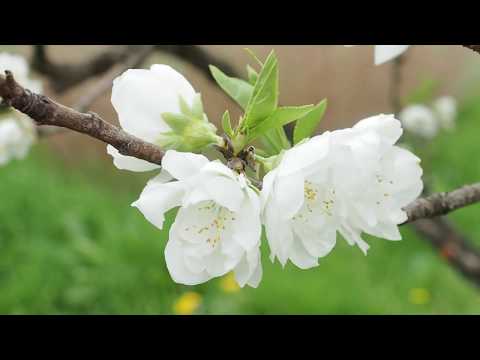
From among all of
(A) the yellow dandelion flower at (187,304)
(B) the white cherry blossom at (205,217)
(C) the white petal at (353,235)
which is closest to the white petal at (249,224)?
(B) the white cherry blossom at (205,217)

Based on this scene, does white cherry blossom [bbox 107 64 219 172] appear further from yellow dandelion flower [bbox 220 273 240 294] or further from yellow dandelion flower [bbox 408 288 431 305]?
yellow dandelion flower [bbox 408 288 431 305]

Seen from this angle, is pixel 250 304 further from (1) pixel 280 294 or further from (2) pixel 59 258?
(2) pixel 59 258

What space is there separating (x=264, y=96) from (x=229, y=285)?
175 centimetres

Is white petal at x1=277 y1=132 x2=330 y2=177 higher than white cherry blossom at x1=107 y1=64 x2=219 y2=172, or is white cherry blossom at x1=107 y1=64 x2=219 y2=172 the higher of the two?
white cherry blossom at x1=107 y1=64 x2=219 y2=172

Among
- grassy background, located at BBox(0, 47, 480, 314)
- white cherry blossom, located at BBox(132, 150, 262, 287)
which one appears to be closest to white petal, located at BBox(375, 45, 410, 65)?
white cherry blossom, located at BBox(132, 150, 262, 287)

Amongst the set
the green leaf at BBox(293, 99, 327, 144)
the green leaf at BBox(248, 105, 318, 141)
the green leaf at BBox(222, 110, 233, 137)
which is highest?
the green leaf at BBox(293, 99, 327, 144)

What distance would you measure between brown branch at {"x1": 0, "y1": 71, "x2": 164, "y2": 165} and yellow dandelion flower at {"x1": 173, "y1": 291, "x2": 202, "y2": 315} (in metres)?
1.64

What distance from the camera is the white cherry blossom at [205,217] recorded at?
52 centimetres

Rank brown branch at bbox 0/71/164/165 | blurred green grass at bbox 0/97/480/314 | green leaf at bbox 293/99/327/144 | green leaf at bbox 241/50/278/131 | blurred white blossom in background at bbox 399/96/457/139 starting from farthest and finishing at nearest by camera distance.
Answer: blurred white blossom in background at bbox 399/96/457/139 → blurred green grass at bbox 0/97/480/314 → green leaf at bbox 293/99/327/144 → green leaf at bbox 241/50/278/131 → brown branch at bbox 0/71/164/165

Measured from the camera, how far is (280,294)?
6.91ft

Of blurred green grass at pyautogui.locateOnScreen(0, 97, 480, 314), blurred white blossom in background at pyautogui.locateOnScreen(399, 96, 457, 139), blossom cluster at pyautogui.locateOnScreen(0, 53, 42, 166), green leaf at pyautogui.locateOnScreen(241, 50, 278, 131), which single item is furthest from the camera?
blurred white blossom in background at pyautogui.locateOnScreen(399, 96, 457, 139)

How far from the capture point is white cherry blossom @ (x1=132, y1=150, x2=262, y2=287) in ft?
1.71

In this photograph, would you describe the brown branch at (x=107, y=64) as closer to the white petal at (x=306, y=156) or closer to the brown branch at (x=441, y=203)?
the brown branch at (x=441, y=203)
